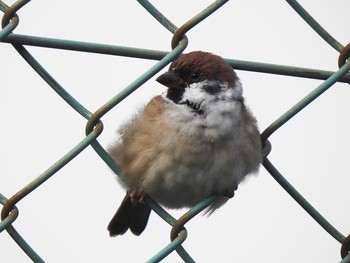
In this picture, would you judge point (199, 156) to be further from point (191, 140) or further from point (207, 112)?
point (207, 112)

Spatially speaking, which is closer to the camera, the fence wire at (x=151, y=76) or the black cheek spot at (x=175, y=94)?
the fence wire at (x=151, y=76)

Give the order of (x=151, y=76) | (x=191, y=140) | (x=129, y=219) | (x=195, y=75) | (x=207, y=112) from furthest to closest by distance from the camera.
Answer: (x=129, y=219)
(x=195, y=75)
(x=207, y=112)
(x=191, y=140)
(x=151, y=76)

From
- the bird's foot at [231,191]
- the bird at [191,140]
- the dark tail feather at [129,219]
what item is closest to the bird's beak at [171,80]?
the bird at [191,140]

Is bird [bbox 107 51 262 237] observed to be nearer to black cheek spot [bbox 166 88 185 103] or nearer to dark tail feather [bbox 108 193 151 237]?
black cheek spot [bbox 166 88 185 103]

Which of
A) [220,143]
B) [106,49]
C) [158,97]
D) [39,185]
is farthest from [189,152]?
[39,185]

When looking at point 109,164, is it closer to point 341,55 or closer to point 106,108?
point 106,108

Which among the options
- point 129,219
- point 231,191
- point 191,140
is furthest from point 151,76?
point 129,219

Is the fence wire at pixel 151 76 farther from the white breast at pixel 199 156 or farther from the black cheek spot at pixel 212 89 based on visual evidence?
the black cheek spot at pixel 212 89
